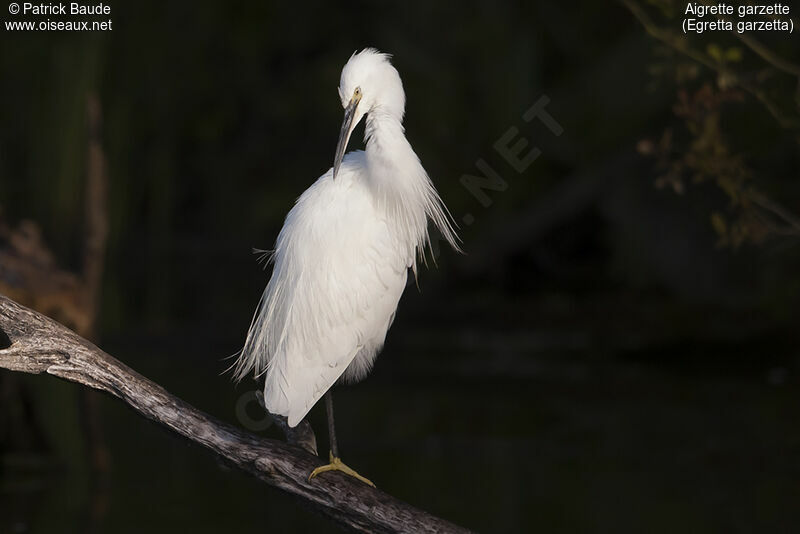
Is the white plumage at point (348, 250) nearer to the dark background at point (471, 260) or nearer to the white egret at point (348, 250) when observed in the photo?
the white egret at point (348, 250)

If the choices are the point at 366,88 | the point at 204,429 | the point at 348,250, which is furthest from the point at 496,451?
the point at 204,429

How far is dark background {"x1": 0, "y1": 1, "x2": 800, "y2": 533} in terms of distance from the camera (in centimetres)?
460

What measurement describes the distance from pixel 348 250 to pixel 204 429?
23.9 inches

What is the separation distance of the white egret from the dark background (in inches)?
22.6

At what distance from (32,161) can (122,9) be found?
2.48 m

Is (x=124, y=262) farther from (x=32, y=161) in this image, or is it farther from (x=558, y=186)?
(x=32, y=161)

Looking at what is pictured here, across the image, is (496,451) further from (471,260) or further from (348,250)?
(471,260)

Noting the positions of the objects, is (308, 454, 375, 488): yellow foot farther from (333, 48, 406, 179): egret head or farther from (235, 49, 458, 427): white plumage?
(333, 48, 406, 179): egret head

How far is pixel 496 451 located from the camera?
5484 millimetres

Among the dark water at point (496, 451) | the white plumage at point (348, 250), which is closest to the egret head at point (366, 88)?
the white plumage at point (348, 250)

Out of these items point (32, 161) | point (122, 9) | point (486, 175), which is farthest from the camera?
point (486, 175)

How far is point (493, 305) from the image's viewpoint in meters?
9.01

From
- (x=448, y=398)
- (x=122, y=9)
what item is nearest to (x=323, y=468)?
(x=448, y=398)

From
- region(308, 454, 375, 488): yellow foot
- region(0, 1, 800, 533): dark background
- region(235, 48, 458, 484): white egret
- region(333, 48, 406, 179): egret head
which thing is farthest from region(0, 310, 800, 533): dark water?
region(333, 48, 406, 179): egret head
